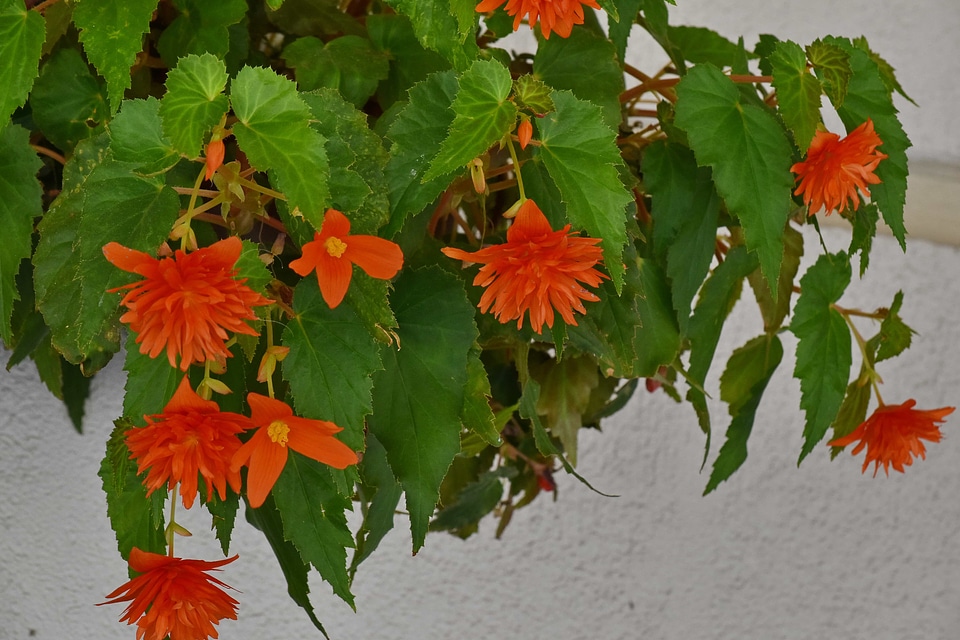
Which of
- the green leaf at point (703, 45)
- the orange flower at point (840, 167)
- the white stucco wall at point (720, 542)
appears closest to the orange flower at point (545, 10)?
the orange flower at point (840, 167)

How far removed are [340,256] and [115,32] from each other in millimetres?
110

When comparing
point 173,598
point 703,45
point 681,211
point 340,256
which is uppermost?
point 703,45

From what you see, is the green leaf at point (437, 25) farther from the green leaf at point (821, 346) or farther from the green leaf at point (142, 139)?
the green leaf at point (821, 346)

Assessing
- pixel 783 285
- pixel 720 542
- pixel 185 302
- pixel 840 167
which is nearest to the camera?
pixel 185 302

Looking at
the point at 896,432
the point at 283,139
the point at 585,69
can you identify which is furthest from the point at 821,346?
the point at 283,139

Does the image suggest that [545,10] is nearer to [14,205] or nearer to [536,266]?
[536,266]

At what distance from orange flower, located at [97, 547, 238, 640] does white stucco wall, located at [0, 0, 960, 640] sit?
0.30 metres

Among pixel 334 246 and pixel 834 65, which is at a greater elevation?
pixel 834 65

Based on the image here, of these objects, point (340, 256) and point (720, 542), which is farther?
point (720, 542)

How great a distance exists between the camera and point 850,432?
48 centimetres

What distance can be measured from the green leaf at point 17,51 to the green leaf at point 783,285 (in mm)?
324

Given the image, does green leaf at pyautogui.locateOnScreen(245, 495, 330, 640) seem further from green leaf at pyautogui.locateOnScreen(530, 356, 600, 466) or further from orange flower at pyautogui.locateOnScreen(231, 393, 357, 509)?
green leaf at pyautogui.locateOnScreen(530, 356, 600, 466)

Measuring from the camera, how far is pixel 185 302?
25 centimetres

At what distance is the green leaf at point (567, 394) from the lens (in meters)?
0.48
